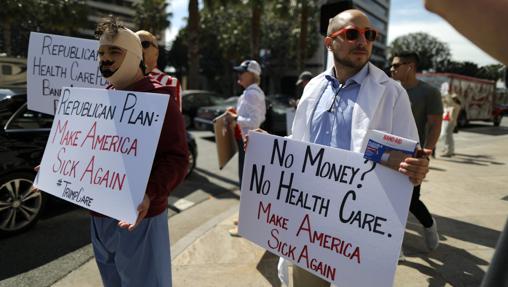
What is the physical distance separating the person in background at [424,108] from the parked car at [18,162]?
12.8 feet

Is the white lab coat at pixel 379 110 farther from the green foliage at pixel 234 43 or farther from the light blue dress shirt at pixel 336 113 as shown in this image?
the green foliage at pixel 234 43

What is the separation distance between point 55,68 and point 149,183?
2455mm

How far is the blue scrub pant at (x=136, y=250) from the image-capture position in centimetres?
208

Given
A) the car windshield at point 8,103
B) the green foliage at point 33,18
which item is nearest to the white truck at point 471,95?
the green foliage at point 33,18

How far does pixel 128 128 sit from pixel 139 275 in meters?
0.74

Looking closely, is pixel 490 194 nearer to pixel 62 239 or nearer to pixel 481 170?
pixel 481 170

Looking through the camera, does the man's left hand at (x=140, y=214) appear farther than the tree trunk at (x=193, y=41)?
No

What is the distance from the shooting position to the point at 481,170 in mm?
8922

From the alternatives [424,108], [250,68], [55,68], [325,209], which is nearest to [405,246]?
[424,108]

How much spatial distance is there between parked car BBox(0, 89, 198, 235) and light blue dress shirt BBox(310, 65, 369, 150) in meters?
3.51

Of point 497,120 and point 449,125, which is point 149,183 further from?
point 497,120

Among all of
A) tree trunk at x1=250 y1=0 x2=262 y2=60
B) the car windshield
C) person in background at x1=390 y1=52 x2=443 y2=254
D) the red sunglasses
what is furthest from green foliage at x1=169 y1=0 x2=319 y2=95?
the red sunglasses

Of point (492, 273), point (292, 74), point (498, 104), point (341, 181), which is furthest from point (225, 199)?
point (292, 74)

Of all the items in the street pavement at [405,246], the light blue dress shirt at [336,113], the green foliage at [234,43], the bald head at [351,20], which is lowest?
the street pavement at [405,246]
